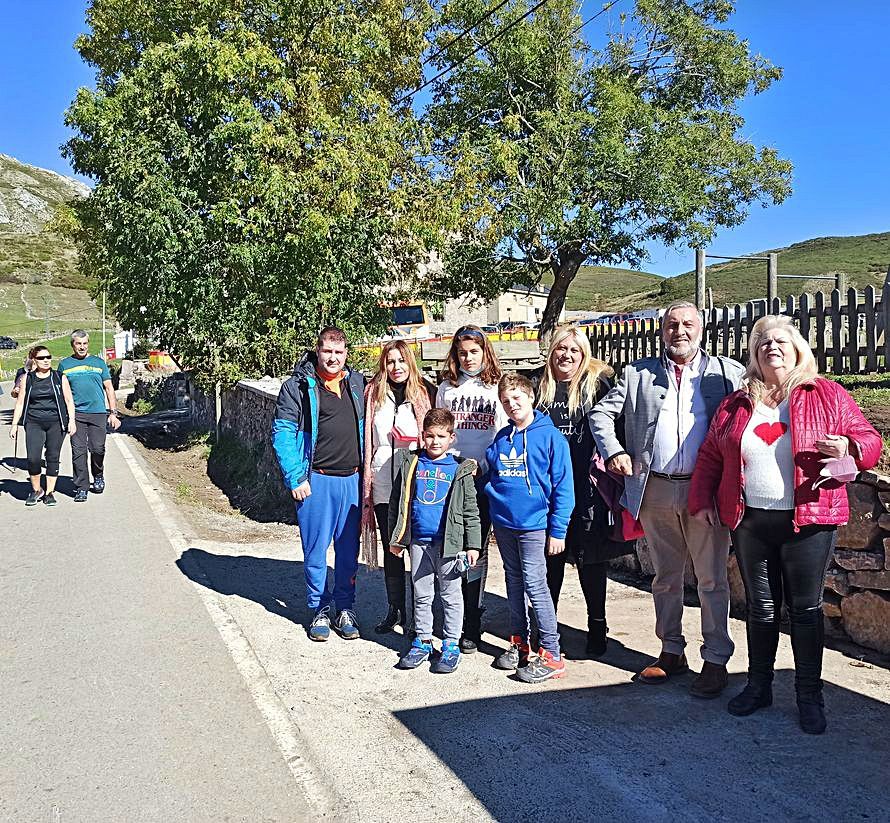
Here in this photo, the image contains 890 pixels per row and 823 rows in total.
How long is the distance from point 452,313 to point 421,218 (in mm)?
41154

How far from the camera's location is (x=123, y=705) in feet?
14.7

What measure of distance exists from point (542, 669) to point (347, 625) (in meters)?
1.43

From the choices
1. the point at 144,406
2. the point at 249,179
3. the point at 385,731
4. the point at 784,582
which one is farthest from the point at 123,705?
the point at 144,406

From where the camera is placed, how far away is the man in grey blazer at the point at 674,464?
4488mm

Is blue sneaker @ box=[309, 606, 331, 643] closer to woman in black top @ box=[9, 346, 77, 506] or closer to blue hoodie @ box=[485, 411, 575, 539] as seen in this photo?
blue hoodie @ box=[485, 411, 575, 539]

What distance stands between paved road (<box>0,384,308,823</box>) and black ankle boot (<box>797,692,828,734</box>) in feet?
7.58

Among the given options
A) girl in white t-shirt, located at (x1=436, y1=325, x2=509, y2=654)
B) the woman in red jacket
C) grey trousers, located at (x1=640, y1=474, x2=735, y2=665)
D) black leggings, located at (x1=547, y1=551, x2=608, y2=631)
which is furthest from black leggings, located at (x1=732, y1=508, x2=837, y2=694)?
girl in white t-shirt, located at (x1=436, y1=325, x2=509, y2=654)

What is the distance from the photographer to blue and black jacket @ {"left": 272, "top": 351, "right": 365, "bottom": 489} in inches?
219

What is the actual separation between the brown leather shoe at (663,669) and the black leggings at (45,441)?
794 cm

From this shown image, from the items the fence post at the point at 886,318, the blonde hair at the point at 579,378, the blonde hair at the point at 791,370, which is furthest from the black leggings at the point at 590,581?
the fence post at the point at 886,318

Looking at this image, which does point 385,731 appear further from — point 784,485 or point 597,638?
point 784,485

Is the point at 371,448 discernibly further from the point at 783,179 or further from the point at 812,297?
the point at 783,179

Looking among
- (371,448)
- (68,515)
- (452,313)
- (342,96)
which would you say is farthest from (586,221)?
(452,313)

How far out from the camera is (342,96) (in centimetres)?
1574
